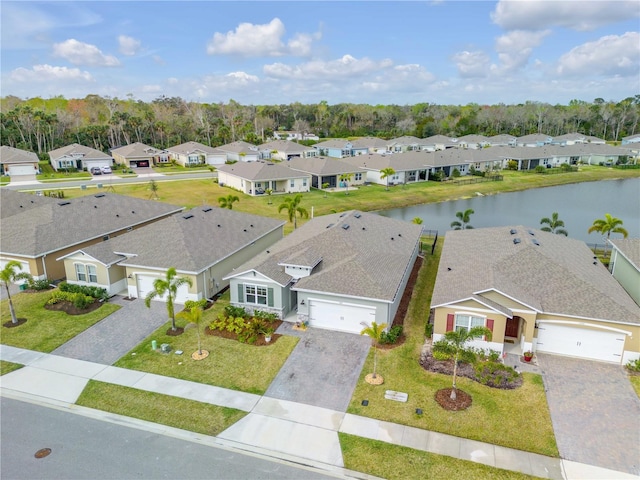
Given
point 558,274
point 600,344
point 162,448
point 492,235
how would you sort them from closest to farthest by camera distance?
point 162,448
point 600,344
point 558,274
point 492,235

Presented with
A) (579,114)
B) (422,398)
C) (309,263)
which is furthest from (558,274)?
(579,114)

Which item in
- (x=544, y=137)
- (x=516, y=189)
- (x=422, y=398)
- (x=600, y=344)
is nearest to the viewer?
(x=422, y=398)

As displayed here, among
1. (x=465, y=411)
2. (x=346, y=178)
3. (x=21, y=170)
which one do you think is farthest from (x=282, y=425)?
(x=21, y=170)

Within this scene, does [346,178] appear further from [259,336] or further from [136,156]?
[259,336]

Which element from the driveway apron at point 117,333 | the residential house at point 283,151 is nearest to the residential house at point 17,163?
the residential house at point 283,151

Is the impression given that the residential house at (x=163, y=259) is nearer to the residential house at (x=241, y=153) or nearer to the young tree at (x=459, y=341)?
the young tree at (x=459, y=341)

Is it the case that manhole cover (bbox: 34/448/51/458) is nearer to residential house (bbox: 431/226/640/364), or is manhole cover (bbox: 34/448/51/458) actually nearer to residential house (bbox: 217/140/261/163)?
residential house (bbox: 431/226/640/364)

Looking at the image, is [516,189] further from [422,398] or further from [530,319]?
[422,398]
